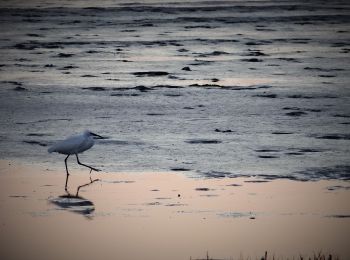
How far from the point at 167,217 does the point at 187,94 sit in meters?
7.86

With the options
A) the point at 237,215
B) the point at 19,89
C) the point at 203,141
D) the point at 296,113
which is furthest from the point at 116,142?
the point at 19,89

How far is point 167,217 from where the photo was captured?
9055 millimetres

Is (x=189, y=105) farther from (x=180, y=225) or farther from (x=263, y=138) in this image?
(x=180, y=225)

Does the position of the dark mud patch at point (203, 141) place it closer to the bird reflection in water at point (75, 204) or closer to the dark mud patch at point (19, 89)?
the bird reflection in water at point (75, 204)

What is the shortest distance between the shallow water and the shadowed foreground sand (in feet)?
2.34

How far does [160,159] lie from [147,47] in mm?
13749

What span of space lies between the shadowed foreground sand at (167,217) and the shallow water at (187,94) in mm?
714

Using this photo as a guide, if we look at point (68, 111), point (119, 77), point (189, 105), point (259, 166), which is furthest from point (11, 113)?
point (259, 166)

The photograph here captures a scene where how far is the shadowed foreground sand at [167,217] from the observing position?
8.16m

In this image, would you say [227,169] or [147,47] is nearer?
[227,169]

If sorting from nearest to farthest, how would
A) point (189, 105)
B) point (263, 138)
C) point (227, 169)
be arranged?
point (227, 169)
point (263, 138)
point (189, 105)

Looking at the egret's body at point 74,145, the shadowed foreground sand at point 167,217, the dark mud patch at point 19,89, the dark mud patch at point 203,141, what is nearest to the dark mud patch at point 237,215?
the shadowed foreground sand at point 167,217

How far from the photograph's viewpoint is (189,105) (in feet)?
51.4

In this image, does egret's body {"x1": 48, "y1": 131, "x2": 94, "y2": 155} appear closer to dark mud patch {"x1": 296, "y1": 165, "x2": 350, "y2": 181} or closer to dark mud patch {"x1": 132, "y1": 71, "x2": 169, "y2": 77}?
dark mud patch {"x1": 296, "y1": 165, "x2": 350, "y2": 181}
